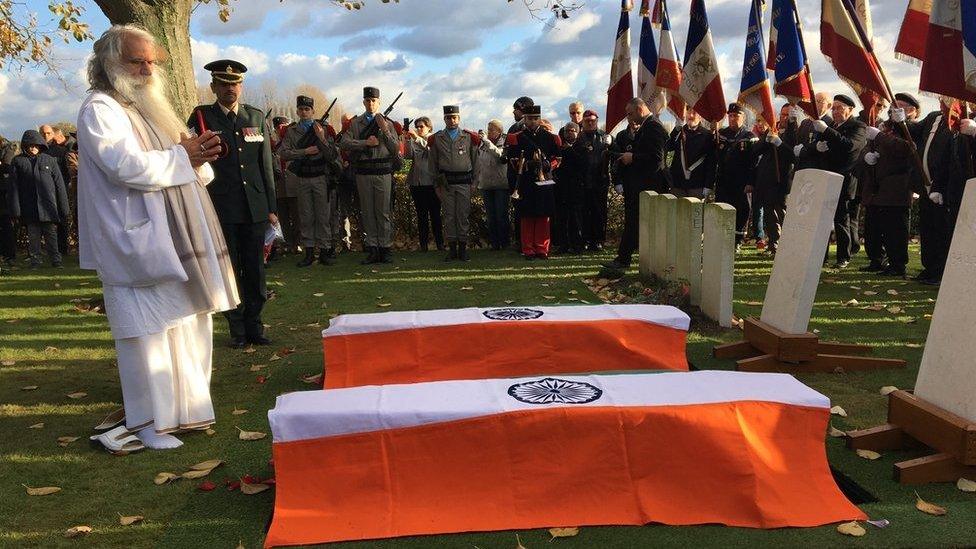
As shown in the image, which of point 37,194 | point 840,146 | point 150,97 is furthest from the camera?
point 37,194

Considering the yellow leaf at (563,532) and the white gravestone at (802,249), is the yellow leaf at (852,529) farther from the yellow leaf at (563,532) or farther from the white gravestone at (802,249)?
the white gravestone at (802,249)

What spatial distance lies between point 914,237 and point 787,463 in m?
13.3

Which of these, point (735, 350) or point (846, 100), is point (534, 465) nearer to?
point (735, 350)

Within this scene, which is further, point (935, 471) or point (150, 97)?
point (150, 97)

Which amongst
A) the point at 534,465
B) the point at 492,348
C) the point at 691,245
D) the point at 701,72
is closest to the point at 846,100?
the point at 701,72

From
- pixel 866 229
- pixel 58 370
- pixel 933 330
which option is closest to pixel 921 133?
pixel 866 229

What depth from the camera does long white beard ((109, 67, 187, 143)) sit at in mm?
4363

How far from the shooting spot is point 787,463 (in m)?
3.59

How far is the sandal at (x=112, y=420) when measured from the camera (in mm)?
4824

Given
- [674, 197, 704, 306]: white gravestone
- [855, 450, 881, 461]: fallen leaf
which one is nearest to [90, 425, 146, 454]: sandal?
[855, 450, 881, 461]: fallen leaf

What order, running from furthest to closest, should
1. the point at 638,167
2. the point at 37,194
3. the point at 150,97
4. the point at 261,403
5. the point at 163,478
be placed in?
1. the point at 37,194
2. the point at 638,167
3. the point at 261,403
4. the point at 150,97
5. the point at 163,478

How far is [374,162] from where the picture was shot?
460 inches

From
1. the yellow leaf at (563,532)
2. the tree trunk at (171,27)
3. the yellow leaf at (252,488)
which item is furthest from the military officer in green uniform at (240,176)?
the yellow leaf at (563,532)

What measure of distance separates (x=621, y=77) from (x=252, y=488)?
31.3 feet
